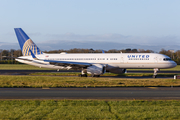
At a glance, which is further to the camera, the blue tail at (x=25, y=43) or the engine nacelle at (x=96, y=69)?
the blue tail at (x=25, y=43)

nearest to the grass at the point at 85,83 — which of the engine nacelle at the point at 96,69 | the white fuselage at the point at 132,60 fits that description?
the engine nacelle at the point at 96,69

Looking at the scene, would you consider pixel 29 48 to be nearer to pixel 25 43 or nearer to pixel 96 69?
pixel 25 43

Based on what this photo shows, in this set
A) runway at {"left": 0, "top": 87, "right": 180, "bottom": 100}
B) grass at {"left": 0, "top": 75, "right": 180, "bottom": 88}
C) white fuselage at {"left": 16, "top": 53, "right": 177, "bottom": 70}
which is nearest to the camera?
runway at {"left": 0, "top": 87, "right": 180, "bottom": 100}

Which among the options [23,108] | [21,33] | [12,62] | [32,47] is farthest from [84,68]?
[12,62]

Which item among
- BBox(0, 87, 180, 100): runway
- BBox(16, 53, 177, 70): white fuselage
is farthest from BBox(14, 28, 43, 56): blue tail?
BBox(0, 87, 180, 100): runway

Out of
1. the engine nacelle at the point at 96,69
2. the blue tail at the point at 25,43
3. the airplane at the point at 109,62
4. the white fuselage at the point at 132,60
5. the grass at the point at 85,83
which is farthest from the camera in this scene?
the blue tail at the point at 25,43

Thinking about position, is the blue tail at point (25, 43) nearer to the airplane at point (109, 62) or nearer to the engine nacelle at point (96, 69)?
the airplane at point (109, 62)

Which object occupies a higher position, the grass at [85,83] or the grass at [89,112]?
the grass at [89,112]

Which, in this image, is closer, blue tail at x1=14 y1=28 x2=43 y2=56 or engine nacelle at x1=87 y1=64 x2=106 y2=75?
engine nacelle at x1=87 y1=64 x2=106 y2=75

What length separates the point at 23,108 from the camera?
1155 cm

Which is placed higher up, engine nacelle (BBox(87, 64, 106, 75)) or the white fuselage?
the white fuselage

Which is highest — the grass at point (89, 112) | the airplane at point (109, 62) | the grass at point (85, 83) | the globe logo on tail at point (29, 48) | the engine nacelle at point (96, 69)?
the globe logo on tail at point (29, 48)

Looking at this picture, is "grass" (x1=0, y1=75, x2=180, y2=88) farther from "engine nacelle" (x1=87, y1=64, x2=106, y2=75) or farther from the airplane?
the airplane

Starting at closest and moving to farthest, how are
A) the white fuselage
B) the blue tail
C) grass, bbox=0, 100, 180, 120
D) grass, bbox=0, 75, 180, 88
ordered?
grass, bbox=0, 100, 180, 120
grass, bbox=0, 75, 180, 88
the white fuselage
the blue tail
